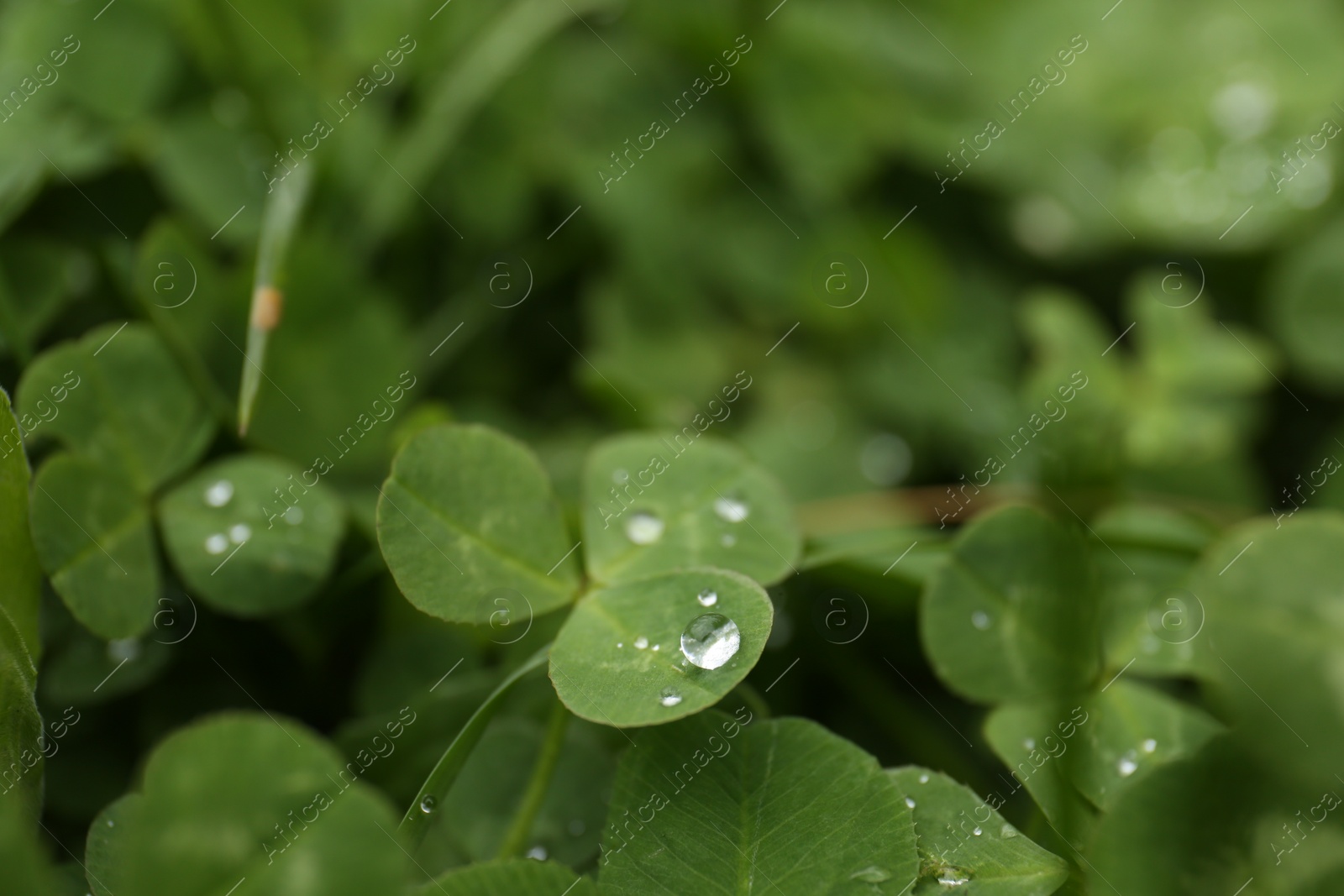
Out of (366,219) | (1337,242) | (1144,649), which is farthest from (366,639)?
(1337,242)

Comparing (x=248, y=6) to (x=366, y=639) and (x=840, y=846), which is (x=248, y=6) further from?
(x=840, y=846)

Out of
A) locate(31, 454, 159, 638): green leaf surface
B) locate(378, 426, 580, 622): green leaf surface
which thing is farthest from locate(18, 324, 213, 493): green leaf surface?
locate(378, 426, 580, 622): green leaf surface

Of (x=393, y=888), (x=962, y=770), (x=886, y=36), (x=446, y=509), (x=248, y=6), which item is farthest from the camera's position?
(x=886, y=36)

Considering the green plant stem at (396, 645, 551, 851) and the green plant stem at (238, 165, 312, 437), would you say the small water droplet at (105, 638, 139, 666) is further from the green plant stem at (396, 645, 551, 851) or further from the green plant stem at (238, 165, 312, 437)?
the green plant stem at (396, 645, 551, 851)

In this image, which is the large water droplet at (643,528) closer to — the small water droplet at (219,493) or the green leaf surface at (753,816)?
the green leaf surface at (753,816)

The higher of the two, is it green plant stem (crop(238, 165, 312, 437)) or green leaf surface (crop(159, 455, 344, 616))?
green plant stem (crop(238, 165, 312, 437))

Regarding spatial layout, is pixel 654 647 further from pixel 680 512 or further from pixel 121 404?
pixel 121 404
